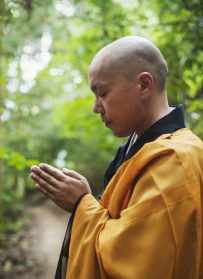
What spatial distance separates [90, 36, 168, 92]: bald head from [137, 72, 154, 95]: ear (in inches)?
1.2

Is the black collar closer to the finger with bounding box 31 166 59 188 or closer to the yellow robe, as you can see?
the yellow robe

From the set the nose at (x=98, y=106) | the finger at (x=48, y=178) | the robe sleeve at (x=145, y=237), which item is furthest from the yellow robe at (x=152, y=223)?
the nose at (x=98, y=106)

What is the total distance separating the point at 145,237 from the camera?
209cm

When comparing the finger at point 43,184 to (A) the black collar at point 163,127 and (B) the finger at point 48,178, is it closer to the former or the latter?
(B) the finger at point 48,178

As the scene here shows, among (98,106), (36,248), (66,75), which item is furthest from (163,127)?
(66,75)

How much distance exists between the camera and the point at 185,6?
4.61 m

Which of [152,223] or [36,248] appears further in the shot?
[36,248]

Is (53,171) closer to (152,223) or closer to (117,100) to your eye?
(117,100)

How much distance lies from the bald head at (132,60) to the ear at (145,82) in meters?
0.03

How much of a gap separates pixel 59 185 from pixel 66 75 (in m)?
13.3

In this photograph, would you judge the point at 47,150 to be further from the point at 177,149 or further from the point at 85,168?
the point at 177,149

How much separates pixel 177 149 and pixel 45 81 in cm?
1394

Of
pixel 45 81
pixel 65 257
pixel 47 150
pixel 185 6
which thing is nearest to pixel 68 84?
pixel 45 81

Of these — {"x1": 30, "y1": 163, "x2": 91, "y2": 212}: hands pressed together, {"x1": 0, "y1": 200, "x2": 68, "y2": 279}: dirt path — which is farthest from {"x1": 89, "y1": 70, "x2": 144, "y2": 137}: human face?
{"x1": 0, "y1": 200, "x2": 68, "y2": 279}: dirt path
